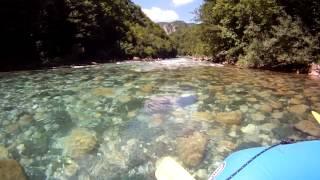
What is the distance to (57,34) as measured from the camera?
124ft

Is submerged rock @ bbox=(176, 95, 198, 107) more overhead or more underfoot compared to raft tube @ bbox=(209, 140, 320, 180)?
more underfoot

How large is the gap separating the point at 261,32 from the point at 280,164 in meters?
21.8

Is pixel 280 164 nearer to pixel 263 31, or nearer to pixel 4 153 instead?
pixel 4 153

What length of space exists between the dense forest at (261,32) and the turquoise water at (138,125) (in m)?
7.63

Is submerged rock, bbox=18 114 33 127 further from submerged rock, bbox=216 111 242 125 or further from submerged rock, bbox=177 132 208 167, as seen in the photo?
submerged rock, bbox=216 111 242 125

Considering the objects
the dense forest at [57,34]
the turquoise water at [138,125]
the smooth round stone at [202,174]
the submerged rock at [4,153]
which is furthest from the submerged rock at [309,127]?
the dense forest at [57,34]

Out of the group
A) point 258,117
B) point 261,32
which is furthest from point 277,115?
point 261,32

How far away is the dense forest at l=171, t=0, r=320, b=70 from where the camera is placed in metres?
21.0

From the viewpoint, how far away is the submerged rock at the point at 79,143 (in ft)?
23.1

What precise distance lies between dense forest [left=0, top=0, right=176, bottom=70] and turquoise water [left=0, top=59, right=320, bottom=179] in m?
16.4

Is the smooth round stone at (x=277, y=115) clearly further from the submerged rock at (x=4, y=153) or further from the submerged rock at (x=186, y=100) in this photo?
the submerged rock at (x=4, y=153)

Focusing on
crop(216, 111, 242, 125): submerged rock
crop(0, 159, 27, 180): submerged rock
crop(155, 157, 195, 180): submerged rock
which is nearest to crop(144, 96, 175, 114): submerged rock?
crop(216, 111, 242, 125): submerged rock

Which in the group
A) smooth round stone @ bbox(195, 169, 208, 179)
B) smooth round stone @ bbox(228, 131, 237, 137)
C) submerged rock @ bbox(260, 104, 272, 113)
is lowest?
smooth round stone @ bbox(195, 169, 208, 179)

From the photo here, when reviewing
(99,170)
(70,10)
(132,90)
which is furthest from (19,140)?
(70,10)
